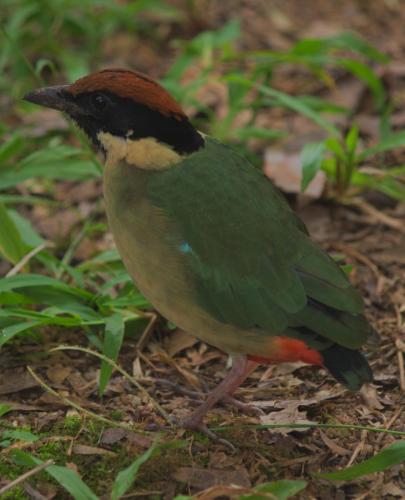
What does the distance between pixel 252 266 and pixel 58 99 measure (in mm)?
1290

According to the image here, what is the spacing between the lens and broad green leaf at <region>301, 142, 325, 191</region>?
543 centimetres

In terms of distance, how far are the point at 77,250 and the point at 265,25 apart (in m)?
3.52

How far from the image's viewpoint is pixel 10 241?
5.27 meters

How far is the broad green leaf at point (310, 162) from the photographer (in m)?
5.43

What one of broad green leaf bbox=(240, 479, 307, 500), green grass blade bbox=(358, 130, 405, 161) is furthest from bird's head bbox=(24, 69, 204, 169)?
green grass blade bbox=(358, 130, 405, 161)

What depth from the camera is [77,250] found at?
5941mm

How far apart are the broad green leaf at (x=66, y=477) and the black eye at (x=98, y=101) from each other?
1.61 m

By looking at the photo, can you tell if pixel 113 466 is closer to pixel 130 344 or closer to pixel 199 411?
pixel 199 411

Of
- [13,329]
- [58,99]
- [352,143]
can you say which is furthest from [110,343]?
[352,143]

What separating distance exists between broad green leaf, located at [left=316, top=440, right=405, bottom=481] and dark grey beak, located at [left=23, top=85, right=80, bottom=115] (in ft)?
6.80

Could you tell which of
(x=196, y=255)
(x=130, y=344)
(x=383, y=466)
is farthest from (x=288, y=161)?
(x=383, y=466)

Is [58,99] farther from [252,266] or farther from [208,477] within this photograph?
[208,477]

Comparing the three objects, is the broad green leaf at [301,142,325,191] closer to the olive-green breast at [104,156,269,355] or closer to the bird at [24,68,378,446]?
the bird at [24,68,378,446]

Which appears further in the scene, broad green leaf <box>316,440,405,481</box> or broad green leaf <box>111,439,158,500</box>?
broad green leaf <box>316,440,405,481</box>
